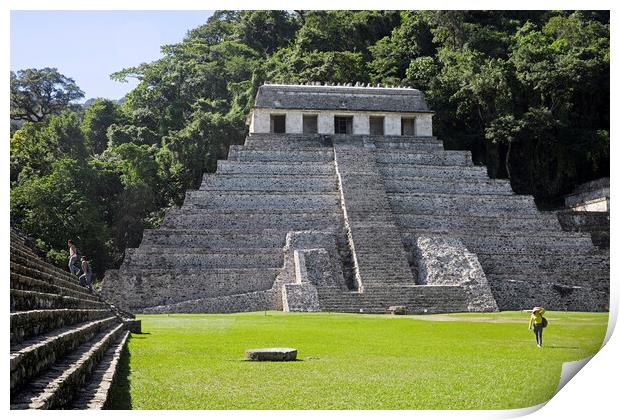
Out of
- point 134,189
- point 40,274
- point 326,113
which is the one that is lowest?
point 40,274

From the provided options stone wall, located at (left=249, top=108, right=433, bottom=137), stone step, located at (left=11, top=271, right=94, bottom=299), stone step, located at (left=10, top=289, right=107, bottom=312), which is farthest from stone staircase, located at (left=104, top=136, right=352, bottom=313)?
stone step, located at (left=11, top=271, right=94, bottom=299)

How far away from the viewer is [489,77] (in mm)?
31781

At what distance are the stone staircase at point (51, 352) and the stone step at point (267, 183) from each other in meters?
15.7

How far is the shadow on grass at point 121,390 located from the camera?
6350 mm

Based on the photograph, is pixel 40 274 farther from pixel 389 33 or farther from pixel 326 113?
pixel 389 33

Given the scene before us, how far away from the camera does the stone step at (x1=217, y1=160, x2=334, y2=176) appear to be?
26219 millimetres

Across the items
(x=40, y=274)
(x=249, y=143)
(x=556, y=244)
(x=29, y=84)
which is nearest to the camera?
(x=40, y=274)

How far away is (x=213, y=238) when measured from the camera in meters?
22.3

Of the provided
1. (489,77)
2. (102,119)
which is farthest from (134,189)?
(489,77)

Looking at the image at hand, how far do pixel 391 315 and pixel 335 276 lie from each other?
304cm

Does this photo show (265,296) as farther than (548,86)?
No

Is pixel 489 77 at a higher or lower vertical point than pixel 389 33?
lower

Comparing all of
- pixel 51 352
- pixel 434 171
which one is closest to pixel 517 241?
pixel 434 171

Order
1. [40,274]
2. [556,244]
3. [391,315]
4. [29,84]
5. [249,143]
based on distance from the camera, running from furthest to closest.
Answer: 1. [29,84]
2. [249,143]
3. [556,244]
4. [391,315]
5. [40,274]
